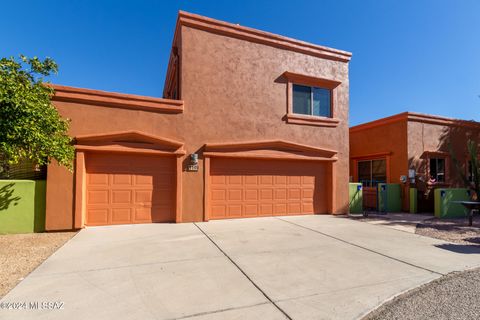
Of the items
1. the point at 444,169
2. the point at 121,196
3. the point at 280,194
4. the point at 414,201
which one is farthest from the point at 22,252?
the point at 444,169

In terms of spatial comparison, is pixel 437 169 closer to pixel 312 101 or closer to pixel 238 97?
pixel 312 101

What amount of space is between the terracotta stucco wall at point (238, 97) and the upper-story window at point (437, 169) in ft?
19.3

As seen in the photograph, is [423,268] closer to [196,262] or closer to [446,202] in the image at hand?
[196,262]

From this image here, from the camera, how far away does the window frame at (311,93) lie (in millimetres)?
10547

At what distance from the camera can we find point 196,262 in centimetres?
481

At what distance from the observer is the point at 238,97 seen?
32.3ft

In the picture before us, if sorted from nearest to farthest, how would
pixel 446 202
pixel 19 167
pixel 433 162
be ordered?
pixel 19 167, pixel 446 202, pixel 433 162

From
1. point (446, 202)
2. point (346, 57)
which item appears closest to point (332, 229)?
point (446, 202)

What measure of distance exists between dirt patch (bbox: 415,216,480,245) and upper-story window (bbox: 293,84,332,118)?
573 centimetres

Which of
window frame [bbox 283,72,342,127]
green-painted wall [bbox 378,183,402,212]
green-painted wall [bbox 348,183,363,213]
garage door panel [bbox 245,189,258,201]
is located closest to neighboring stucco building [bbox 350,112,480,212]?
green-painted wall [bbox 378,183,402,212]

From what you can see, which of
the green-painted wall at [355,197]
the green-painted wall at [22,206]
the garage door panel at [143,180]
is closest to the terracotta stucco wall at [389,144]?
the green-painted wall at [355,197]

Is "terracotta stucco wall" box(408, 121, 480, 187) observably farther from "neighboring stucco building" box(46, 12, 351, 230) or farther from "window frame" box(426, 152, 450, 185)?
"neighboring stucco building" box(46, 12, 351, 230)

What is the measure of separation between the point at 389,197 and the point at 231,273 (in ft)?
36.5

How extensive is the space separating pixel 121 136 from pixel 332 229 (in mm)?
7509
